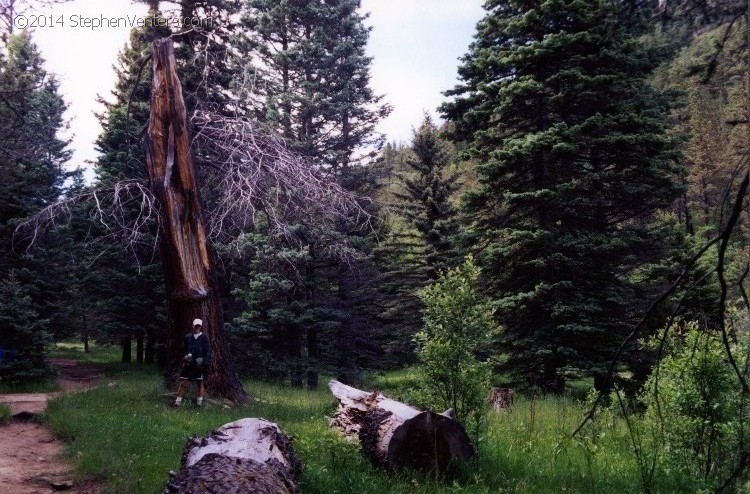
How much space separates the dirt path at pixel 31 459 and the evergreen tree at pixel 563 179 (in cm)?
1046

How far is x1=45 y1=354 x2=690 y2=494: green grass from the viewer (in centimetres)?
513

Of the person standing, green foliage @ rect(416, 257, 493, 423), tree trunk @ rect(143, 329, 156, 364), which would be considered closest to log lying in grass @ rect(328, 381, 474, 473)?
green foliage @ rect(416, 257, 493, 423)

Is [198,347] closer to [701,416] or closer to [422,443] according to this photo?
[422,443]

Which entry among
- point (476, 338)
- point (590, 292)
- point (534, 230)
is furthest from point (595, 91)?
point (476, 338)

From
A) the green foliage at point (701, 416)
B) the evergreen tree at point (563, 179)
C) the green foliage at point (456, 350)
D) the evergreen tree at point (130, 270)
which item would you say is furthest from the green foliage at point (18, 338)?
the green foliage at point (701, 416)

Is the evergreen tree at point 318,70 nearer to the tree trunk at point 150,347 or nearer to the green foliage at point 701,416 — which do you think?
the tree trunk at point 150,347

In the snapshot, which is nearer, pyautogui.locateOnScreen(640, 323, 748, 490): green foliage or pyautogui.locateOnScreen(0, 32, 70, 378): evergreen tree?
pyautogui.locateOnScreen(640, 323, 748, 490): green foliage

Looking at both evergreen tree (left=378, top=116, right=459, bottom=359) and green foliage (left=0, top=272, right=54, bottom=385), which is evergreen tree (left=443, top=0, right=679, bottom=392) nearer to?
evergreen tree (left=378, top=116, right=459, bottom=359)

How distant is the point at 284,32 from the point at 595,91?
12722 millimetres

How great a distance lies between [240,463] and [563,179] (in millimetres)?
12871

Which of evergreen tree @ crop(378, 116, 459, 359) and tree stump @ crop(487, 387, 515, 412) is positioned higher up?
evergreen tree @ crop(378, 116, 459, 359)

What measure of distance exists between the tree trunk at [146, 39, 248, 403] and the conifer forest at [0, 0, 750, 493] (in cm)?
4

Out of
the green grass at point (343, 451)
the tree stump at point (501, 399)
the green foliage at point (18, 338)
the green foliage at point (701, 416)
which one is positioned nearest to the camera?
the green foliage at point (701, 416)

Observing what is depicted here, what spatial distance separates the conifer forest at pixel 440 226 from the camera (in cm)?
509
